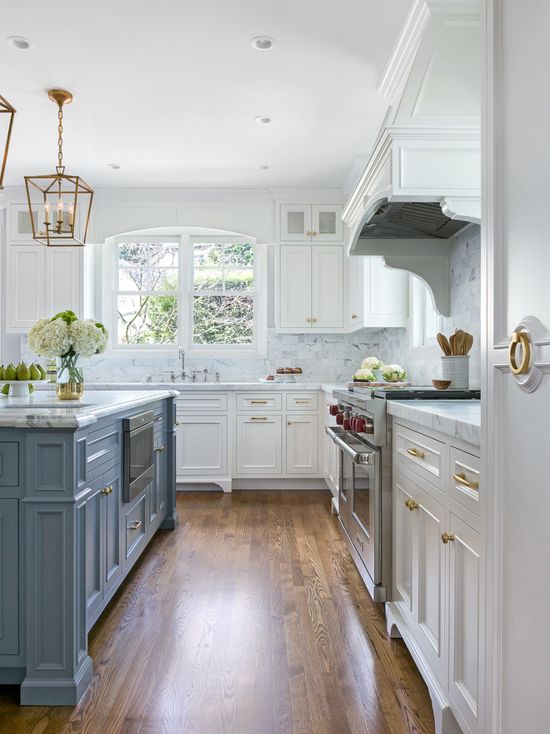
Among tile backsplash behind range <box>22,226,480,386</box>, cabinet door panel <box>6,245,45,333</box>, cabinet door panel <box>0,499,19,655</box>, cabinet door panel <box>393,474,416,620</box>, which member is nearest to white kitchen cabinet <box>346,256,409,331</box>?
tile backsplash behind range <box>22,226,480,386</box>

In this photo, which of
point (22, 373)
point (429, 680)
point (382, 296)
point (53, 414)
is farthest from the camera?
point (382, 296)

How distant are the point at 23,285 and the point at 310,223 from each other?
2737 mm

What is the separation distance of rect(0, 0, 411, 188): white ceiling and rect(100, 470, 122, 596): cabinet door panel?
2188 millimetres

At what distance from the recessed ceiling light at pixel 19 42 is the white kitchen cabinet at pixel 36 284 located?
240cm

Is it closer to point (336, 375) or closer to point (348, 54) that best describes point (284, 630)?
point (348, 54)

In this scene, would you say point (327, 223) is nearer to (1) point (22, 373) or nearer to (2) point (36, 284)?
(2) point (36, 284)

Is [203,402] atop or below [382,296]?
below

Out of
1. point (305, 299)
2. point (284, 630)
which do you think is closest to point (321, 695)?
point (284, 630)

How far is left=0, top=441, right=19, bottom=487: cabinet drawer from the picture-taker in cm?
176

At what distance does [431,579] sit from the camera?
5.66ft

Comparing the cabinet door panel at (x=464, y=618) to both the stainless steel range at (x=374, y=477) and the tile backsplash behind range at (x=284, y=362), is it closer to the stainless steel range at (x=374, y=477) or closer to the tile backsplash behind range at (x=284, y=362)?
the stainless steel range at (x=374, y=477)

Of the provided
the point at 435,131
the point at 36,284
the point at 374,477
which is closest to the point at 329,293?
the point at 36,284

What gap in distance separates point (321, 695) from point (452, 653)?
1.72 ft

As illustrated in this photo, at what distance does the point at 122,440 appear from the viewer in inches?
97.8
